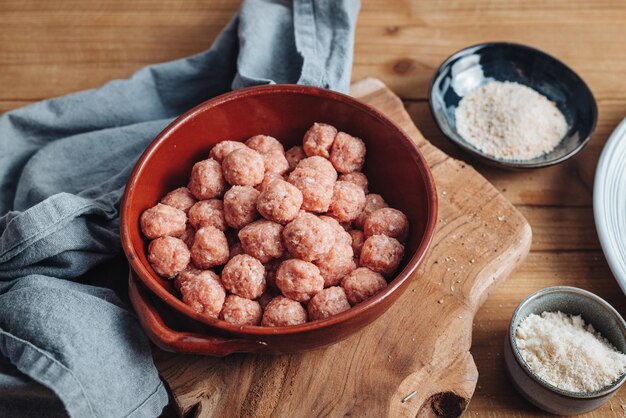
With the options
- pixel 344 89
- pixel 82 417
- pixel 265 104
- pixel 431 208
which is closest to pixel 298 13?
pixel 344 89

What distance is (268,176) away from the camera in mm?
1345

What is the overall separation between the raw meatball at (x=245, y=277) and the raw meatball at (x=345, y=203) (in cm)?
20

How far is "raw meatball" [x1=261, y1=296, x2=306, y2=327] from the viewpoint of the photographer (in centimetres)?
116

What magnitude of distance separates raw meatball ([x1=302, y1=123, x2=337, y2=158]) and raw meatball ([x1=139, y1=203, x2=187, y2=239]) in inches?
12.0

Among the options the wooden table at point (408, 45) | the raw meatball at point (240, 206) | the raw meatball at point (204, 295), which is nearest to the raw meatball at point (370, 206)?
the raw meatball at point (240, 206)

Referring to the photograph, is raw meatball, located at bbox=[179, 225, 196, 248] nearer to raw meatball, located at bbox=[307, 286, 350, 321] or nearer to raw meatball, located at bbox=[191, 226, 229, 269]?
raw meatball, located at bbox=[191, 226, 229, 269]

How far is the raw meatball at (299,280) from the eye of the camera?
1.17 m

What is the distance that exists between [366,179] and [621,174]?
0.72 meters

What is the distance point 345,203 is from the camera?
1.30 metres


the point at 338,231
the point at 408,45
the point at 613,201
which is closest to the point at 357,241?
the point at 338,231

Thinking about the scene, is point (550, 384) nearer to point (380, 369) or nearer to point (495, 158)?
point (380, 369)

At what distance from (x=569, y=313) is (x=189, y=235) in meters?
Answer: 0.83

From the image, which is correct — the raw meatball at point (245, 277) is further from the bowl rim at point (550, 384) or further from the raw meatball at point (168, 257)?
the bowl rim at point (550, 384)

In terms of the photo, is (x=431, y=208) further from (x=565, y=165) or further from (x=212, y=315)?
(x=565, y=165)
